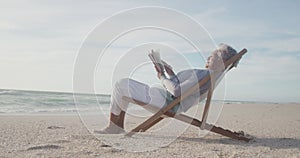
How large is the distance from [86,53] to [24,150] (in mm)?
1371

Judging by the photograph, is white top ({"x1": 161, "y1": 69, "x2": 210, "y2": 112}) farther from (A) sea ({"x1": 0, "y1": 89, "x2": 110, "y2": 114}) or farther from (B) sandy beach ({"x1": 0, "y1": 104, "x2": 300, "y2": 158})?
(A) sea ({"x1": 0, "y1": 89, "x2": 110, "y2": 114})

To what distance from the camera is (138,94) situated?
18.1 feet

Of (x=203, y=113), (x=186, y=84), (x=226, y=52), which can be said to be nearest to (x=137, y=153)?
(x=186, y=84)

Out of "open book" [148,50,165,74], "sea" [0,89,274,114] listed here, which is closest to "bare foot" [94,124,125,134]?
"sea" [0,89,274,114]

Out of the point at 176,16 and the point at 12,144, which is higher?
the point at 176,16

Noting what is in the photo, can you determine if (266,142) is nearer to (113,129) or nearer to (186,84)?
(186,84)

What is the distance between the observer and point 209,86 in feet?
17.3

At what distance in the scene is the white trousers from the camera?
17.7 feet

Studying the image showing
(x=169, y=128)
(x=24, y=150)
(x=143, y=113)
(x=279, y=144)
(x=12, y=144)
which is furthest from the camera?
(x=143, y=113)

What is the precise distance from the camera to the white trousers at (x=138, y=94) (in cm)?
541

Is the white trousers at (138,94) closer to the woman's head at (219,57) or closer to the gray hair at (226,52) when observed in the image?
the woman's head at (219,57)

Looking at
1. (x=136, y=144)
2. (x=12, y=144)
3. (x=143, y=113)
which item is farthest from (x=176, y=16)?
(x=143, y=113)

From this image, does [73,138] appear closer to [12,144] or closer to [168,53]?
[12,144]

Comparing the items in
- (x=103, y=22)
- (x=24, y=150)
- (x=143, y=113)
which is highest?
(x=103, y=22)
